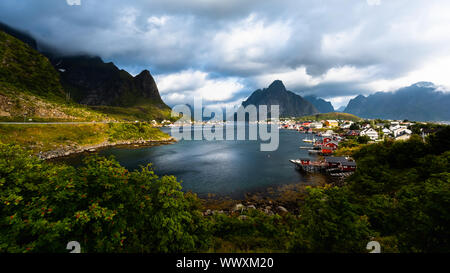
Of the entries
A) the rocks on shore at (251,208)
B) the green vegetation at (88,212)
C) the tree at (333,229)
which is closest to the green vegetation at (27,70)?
the rocks on shore at (251,208)

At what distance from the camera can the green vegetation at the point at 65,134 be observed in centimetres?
5169

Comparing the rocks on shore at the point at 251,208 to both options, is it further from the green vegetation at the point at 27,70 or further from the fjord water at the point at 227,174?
the green vegetation at the point at 27,70

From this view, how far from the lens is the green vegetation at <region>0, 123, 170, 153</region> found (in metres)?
51.7

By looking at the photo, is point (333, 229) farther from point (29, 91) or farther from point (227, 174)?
point (29, 91)

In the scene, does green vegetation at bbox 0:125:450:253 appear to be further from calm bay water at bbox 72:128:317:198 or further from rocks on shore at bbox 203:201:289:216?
calm bay water at bbox 72:128:317:198

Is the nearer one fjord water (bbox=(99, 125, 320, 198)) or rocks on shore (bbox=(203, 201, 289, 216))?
rocks on shore (bbox=(203, 201, 289, 216))

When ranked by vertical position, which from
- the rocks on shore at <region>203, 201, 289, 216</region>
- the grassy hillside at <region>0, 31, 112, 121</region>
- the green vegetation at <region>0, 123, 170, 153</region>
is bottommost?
the rocks on shore at <region>203, 201, 289, 216</region>

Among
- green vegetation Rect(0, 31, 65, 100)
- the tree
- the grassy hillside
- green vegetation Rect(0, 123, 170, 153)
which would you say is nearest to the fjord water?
green vegetation Rect(0, 123, 170, 153)

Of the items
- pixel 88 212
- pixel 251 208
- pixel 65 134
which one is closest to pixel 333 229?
pixel 88 212

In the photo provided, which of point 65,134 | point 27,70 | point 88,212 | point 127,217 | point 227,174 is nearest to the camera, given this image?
point 88,212

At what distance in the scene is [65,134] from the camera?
209 ft

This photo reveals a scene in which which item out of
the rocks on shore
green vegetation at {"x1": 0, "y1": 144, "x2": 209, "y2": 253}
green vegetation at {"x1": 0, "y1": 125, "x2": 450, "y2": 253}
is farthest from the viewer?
the rocks on shore
